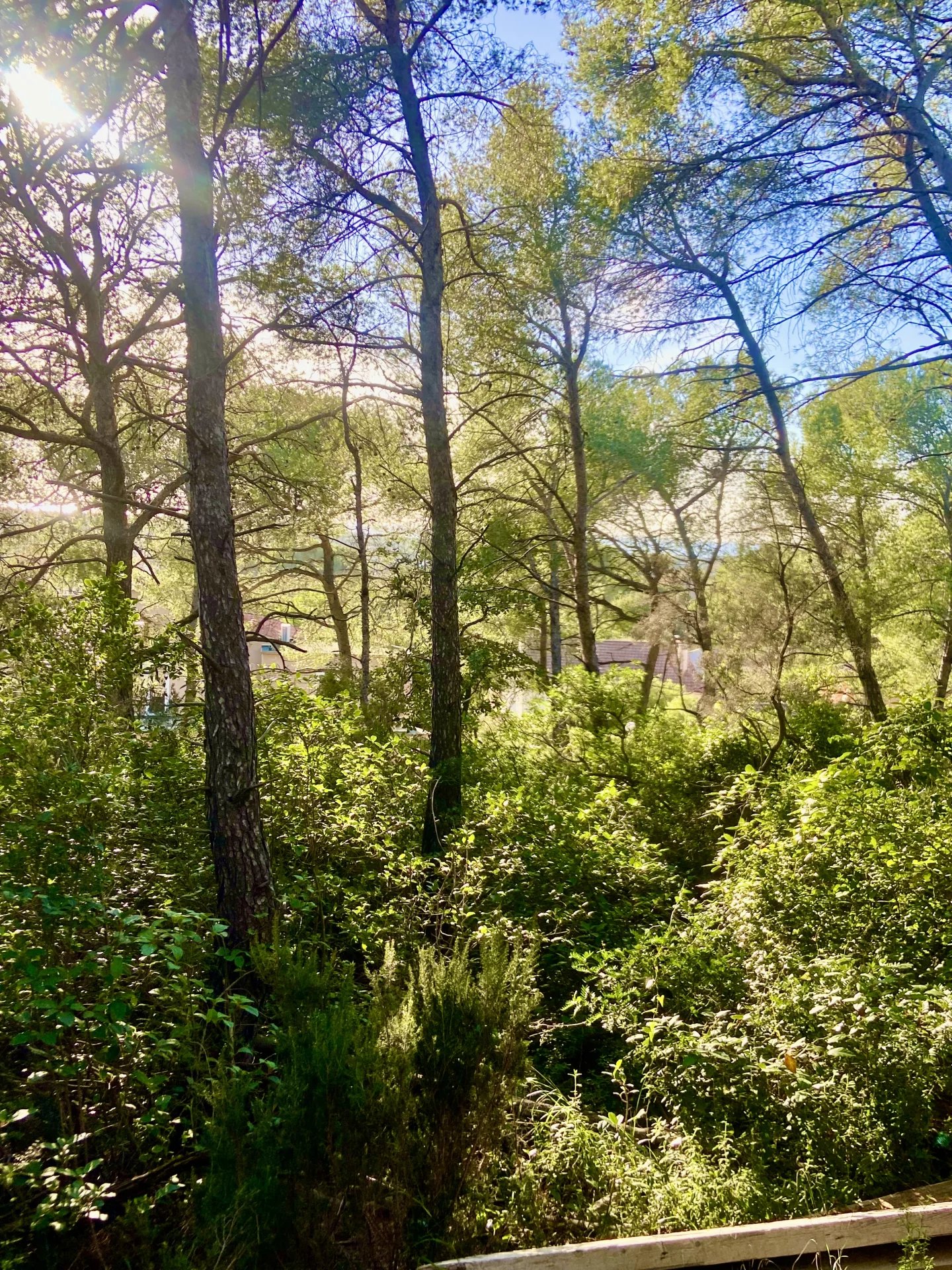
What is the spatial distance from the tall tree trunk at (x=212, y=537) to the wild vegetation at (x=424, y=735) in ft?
0.08

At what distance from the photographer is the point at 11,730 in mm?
4312

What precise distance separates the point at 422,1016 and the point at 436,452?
5.05 metres

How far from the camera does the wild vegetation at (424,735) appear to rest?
2.72m

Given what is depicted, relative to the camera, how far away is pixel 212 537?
14.0ft

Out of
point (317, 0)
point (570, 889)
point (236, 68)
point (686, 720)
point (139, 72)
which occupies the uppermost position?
point (317, 0)

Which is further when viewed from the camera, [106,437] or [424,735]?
[424,735]

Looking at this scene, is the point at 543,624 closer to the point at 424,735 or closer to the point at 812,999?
the point at 424,735

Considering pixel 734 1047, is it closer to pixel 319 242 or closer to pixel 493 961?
pixel 493 961

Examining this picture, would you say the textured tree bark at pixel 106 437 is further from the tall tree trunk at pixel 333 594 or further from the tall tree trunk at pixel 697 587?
the tall tree trunk at pixel 697 587

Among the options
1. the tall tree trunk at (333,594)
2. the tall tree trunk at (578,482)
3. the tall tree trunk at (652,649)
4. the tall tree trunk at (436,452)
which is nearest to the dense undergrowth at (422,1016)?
the tall tree trunk at (436,452)

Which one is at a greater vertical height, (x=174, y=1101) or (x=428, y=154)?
(x=428, y=154)

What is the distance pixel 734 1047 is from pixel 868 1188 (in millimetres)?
655

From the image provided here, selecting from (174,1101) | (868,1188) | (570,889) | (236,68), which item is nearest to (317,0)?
(236,68)

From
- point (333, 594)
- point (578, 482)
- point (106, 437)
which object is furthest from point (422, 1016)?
point (333, 594)
